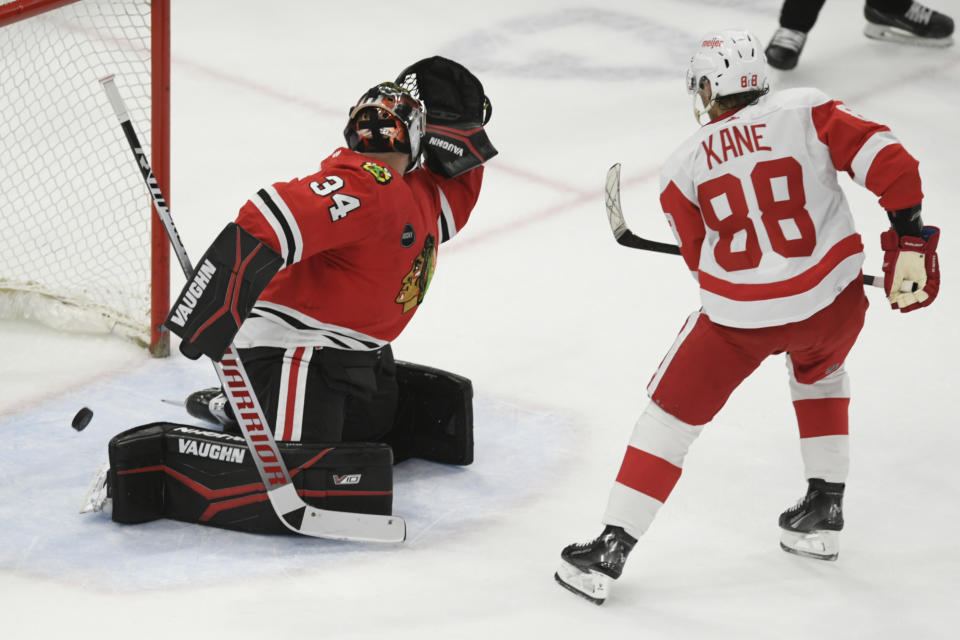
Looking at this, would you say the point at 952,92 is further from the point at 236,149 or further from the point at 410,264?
the point at 410,264

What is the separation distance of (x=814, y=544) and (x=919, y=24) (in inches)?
150

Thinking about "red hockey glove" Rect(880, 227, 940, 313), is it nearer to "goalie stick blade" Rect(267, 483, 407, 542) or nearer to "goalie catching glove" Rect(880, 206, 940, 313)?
"goalie catching glove" Rect(880, 206, 940, 313)

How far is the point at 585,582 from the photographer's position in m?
2.53

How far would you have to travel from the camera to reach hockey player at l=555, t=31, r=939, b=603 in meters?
2.40

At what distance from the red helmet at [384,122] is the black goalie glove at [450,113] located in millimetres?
192

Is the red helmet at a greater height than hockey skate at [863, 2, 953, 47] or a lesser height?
greater

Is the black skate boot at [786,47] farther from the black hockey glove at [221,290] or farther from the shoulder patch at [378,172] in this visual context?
the black hockey glove at [221,290]

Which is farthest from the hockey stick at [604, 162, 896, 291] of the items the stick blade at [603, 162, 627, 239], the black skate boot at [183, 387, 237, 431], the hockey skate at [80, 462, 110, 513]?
the hockey skate at [80, 462, 110, 513]

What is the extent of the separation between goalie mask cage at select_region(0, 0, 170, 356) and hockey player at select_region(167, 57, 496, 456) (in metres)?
0.79

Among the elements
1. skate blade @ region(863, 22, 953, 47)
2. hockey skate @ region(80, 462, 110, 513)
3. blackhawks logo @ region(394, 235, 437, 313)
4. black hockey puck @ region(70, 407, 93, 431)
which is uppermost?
skate blade @ region(863, 22, 953, 47)

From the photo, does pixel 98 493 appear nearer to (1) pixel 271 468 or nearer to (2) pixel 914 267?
(1) pixel 271 468

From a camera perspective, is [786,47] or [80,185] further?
[786,47]

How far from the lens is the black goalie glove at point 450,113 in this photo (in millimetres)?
2918

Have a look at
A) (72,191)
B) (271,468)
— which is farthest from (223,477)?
(72,191)
